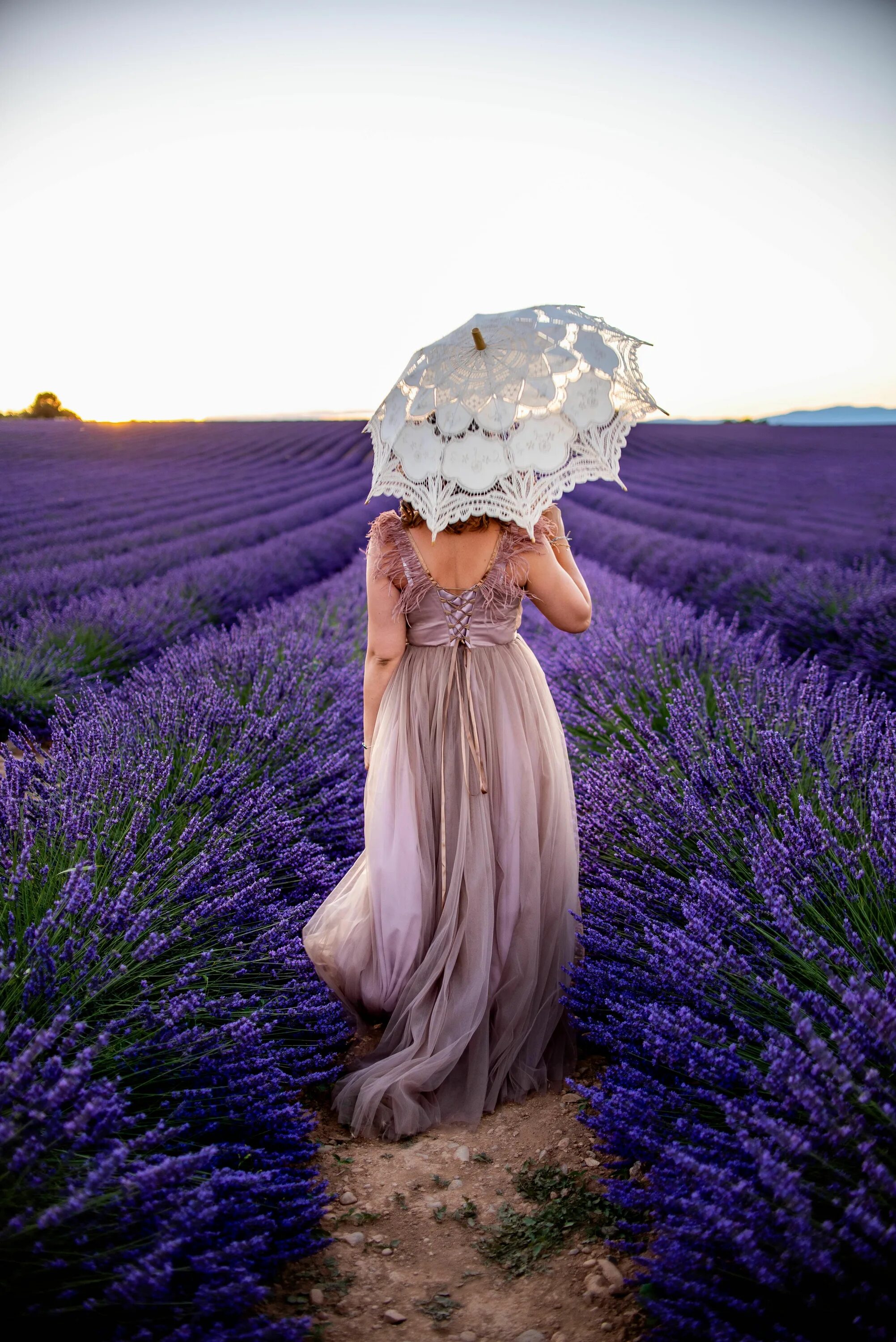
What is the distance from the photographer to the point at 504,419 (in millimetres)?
1540

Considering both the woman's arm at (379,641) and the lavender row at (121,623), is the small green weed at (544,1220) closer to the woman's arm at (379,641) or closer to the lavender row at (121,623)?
the woman's arm at (379,641)

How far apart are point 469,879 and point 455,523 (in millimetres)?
806

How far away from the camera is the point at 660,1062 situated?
136 cm

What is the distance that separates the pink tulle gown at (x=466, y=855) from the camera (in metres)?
1.77

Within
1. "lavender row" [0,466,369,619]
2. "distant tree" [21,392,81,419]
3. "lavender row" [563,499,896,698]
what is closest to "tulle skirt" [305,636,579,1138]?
"lavender row" [563,499,896,698]

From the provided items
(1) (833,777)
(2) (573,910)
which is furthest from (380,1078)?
(1) (833,777)

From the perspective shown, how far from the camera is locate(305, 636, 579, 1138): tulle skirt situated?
1.79 metres

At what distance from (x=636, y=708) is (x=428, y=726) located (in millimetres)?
1206

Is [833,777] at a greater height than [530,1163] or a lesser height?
greater

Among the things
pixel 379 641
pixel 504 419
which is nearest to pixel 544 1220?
pixel 379 641

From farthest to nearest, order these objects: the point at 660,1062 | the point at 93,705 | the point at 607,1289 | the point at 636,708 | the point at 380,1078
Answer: the point at 636,708 → the point at 93,705 → the point at 380,1078 → the point at 660,1062 → the point at 607,1289

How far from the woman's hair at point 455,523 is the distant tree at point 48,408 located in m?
27.3

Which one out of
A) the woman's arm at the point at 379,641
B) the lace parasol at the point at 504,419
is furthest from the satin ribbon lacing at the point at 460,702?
the lace parasol at the point at 504,419

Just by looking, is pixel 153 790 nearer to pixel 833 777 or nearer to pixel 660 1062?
pixel 660 1062
